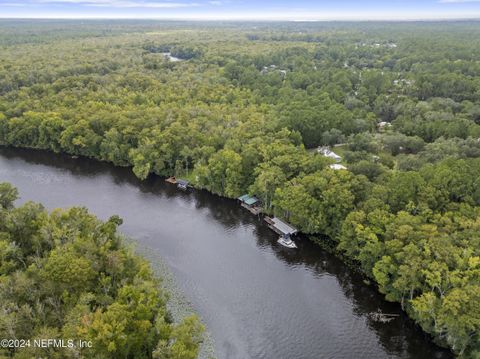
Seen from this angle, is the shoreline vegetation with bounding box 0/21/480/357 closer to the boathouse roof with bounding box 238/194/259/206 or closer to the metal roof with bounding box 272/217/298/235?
the metal roof with bounding box 272/217/298/235

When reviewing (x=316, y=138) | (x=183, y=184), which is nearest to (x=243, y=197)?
(x=183, y=184)

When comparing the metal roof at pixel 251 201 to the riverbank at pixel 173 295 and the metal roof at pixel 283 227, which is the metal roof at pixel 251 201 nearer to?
the metal roof at pixel 283 227

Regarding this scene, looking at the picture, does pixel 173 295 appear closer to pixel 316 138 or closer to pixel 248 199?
pixel 248 199

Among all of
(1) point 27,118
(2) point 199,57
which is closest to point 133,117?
(1) point 27,118

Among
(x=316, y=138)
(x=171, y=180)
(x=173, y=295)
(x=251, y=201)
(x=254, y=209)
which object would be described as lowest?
(x=173, y=295)

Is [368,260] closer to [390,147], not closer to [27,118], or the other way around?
[390,147]

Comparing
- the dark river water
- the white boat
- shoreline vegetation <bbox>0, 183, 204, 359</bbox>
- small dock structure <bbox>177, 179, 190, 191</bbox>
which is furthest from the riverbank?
small dock structure <bbox>177, 179, 190, 191</bbox>
